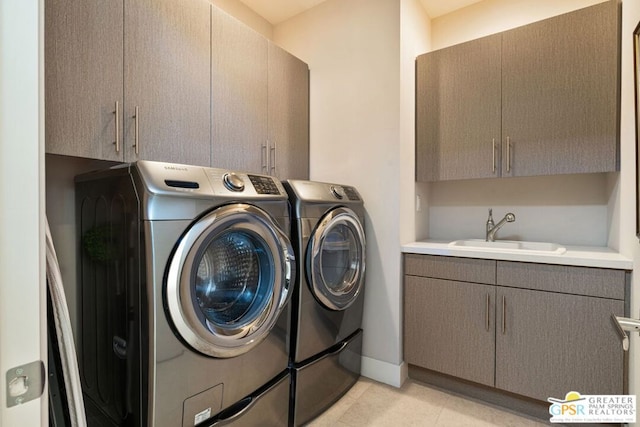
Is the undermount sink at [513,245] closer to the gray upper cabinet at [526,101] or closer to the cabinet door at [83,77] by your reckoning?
the gray upper cabinet at [526,101]

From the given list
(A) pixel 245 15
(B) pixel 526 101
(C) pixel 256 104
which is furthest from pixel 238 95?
(B) pixel 526 101

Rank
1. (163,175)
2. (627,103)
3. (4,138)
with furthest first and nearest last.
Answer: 1. (627,103)
2. (163,175)
3. (4,138)

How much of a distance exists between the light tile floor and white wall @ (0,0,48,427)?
156cm

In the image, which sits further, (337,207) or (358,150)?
(358,150)

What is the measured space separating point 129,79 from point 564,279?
2310 millimetres

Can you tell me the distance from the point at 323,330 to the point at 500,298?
1.03 meters

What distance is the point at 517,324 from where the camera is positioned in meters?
1.70

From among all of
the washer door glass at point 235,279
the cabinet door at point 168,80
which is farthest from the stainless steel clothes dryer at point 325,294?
the cabinet door at point 168,80

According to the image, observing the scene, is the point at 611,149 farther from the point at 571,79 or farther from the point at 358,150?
the point at 358,150

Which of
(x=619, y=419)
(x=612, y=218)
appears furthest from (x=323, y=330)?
(x=612, y=218)

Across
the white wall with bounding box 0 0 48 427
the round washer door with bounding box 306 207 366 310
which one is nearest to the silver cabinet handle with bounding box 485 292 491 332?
the round washer door with bounding box 306 207 366 310

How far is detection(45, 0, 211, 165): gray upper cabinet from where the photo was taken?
114 cm

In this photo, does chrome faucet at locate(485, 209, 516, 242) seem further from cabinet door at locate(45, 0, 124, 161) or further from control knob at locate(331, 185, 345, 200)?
cabinet door at locate(45, 0, 124, 161)

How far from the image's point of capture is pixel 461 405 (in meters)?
1.83
